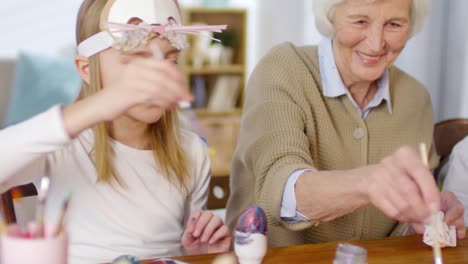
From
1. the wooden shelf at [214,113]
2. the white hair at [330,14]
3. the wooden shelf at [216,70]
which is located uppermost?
the white hair at [330,14]

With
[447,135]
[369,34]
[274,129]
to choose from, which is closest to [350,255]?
[274,129]

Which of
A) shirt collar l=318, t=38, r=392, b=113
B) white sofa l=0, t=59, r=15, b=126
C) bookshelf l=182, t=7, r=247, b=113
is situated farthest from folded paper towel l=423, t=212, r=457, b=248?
bookshelf l=182, t=7, r=247, b=113

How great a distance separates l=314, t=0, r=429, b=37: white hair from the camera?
65.8 inches

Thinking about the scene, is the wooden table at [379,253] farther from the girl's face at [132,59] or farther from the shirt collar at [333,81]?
the shirt collar at [333,81]

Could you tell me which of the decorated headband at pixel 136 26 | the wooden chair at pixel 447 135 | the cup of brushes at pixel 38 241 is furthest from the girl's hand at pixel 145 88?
the wooden chair at pixel 447 135

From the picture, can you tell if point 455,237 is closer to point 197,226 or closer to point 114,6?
point 197,226

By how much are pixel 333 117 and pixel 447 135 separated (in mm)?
502

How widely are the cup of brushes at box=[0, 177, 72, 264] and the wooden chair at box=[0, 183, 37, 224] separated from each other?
17.2 inches

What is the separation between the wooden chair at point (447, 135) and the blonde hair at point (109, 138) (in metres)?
0.84

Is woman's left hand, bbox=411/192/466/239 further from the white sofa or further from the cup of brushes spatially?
the white sofa

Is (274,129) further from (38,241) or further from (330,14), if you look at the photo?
(38,241)

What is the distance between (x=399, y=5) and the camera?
1602mm

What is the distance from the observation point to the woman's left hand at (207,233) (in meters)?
1.34

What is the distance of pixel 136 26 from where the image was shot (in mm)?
1302
